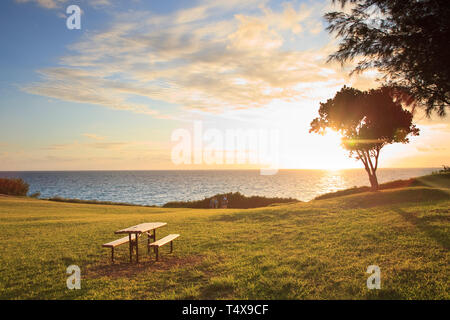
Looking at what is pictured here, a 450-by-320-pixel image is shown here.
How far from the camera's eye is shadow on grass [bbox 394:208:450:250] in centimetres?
1166

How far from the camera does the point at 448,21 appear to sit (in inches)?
300

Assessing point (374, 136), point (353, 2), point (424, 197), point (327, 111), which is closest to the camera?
point (353, 2)

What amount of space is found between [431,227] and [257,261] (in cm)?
923

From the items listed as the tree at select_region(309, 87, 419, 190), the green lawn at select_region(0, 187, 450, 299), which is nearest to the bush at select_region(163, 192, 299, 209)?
the tree at select_region(309, 87, 419, 190)

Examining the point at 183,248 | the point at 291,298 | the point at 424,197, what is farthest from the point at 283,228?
the point at 424,197

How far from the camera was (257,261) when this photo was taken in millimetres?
10594

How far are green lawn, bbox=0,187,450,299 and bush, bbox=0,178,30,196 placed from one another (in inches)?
1767

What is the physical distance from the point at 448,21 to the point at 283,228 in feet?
41.3

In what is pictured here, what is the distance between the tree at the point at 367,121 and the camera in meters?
30.4

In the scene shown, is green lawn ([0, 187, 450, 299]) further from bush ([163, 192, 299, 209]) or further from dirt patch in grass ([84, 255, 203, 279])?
bush ([163, 192, 299, 209])

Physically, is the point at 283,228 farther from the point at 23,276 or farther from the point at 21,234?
the point at 21,234
